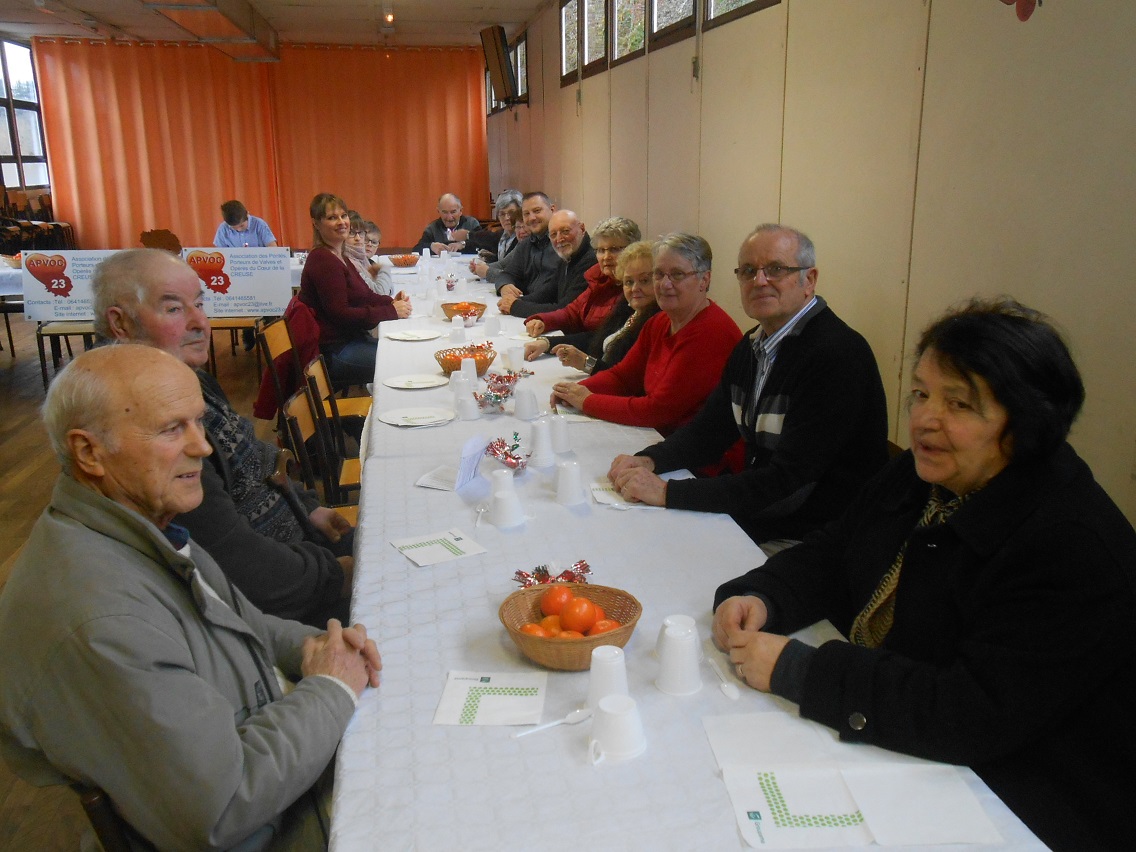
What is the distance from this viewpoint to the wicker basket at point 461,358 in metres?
3.35

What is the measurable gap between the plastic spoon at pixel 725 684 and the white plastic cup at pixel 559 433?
45.3 inches

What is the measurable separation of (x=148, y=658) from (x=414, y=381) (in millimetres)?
2347

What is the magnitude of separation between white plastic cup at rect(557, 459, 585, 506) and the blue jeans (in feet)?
9.74

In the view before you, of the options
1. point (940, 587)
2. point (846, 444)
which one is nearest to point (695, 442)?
point (846, 444)

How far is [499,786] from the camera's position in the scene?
1077 millimetres

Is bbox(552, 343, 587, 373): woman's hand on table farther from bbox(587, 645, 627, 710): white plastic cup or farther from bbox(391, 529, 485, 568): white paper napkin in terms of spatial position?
bbox(587, 645, 627, 710): white plastic cup

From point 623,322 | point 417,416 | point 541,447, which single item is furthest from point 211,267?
point 541,447

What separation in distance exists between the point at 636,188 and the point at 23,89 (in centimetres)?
929

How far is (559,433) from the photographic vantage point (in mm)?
2418

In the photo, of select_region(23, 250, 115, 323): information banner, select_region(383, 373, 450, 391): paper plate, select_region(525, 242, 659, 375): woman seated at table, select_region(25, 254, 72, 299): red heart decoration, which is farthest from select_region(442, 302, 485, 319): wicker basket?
select_region(25, 254, 72, 299): red heart decoration

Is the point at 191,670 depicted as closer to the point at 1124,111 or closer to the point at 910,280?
the point at 1124,111

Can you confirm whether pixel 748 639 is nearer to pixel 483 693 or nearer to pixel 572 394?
pixel 483 693

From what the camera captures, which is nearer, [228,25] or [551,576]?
[551,576]

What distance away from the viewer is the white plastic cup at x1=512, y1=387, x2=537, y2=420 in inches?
110
